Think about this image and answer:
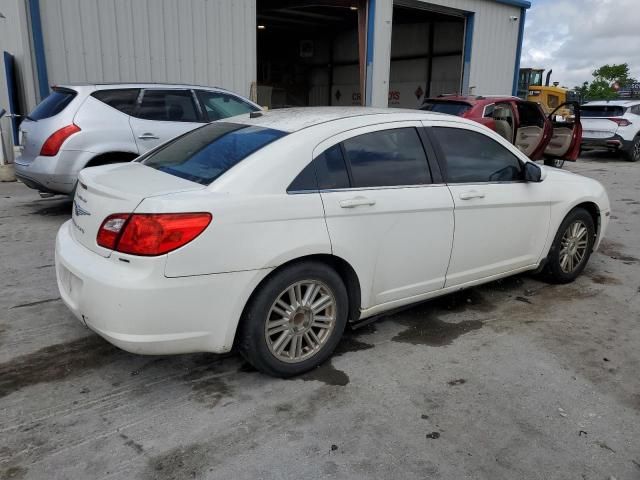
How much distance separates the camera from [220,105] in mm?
7570

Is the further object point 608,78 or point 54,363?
point 608,78

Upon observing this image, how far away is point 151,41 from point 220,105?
13.1 feet

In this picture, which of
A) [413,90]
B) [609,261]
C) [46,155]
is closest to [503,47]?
[413,90]

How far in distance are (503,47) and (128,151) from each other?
1495 cm

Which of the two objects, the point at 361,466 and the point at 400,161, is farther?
the point at 400,161

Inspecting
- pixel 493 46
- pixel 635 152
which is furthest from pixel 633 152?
pixel 493 46

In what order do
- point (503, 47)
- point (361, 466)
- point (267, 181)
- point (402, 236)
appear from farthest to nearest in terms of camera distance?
point (503, 47)
point (402, 236)
point (267, 181)
point (361, 466)

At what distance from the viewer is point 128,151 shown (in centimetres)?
661

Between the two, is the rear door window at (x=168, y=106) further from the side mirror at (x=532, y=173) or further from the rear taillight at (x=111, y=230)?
the side mirror at (x=532, y=173)

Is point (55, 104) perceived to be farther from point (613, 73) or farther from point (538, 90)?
point (613, 73)

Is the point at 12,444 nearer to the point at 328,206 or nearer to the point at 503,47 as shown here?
the point at 328,206

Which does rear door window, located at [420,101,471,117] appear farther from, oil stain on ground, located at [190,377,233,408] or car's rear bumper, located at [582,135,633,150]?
oil stain on ground, located at [190,377,233,408]

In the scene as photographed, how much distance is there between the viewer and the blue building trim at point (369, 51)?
541 inches

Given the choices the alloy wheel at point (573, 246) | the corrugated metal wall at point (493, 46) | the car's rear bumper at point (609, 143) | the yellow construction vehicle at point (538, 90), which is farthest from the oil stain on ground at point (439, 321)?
the yellow construction vehicle at point (538, 90)
